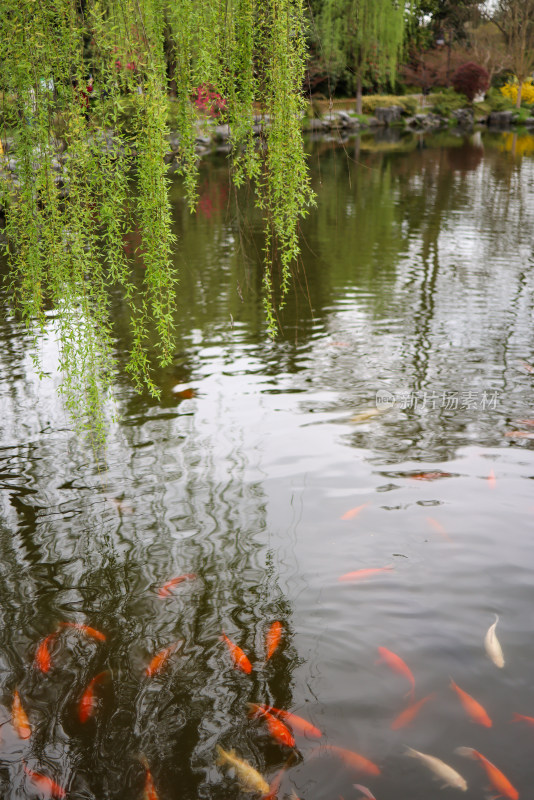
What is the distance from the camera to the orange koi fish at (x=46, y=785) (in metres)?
2.64

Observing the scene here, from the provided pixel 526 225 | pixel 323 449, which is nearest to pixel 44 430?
pixel 323 449

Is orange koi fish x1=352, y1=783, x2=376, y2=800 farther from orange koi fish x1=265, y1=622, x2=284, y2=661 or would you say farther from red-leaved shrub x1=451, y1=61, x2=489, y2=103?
red-leaved shrub x1=451, y1=61, x2=489, y2=103

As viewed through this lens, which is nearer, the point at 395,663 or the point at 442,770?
the point at 442,770

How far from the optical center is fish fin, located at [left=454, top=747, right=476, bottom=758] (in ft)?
9.11

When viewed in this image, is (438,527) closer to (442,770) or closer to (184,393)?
(442,770)

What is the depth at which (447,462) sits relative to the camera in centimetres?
492

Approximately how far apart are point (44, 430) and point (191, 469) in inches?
51.7

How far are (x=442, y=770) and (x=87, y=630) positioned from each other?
171 cm

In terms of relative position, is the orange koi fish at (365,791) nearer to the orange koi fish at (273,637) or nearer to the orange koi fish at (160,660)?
the orange koi fish at (273,637)

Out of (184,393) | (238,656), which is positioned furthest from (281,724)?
(184,393)

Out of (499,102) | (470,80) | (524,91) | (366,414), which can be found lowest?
(366,414)

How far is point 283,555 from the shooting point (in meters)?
3.99

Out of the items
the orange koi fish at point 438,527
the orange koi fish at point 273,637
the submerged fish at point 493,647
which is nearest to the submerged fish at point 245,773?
the orange koi fish at point 273,637

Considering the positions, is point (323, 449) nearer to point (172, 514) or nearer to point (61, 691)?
point (172, 514)
